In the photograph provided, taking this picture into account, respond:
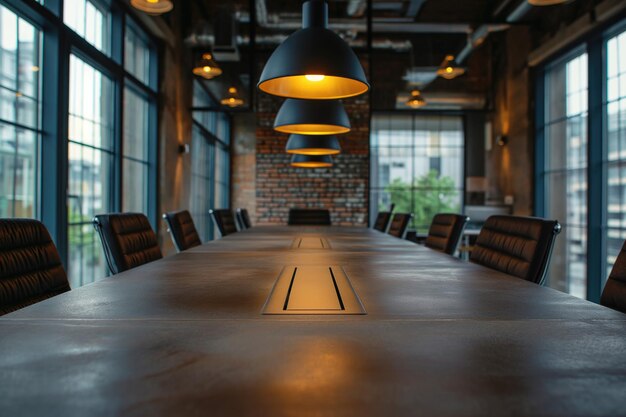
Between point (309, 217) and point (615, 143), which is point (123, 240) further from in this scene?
point (615, 143)

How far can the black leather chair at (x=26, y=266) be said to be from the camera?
1481 mm

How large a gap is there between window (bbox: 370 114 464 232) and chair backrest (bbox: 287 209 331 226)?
212cm

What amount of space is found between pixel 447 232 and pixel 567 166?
4158 mm

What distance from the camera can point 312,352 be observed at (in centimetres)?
83

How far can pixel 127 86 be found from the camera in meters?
5.59

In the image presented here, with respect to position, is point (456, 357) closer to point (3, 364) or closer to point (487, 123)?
point (3, 364)

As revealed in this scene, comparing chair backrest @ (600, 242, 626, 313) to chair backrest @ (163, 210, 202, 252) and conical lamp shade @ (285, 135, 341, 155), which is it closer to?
chair backrest @ (163, 210, 202, 252)

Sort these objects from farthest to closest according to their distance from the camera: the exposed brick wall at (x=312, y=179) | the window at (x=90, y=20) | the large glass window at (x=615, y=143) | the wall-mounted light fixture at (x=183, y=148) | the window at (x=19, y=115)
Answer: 1. the exposed brick wall at (x=312, y=179)
2. the wall-mounted light fixture at (x=183, y=148)
3. the large glass window at (x=615, y=143)
4. the window at (x=90, y=20)
5. the window at (x=19, y=115)

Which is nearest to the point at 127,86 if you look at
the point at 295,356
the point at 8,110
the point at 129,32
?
the point at 129,32

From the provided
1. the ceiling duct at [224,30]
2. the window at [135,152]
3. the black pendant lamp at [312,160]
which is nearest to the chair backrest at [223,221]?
the window at [135,152]

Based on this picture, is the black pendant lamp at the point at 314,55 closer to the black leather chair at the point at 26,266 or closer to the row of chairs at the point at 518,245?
the row of chairs at the point at 518,245

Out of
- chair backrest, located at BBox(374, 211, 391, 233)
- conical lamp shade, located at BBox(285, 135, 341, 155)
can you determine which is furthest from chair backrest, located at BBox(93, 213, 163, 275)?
chair backrest, located at BBox(374, 211, 391, 233)

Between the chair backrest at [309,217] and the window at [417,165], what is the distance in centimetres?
212

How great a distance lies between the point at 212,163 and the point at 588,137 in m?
5.90
